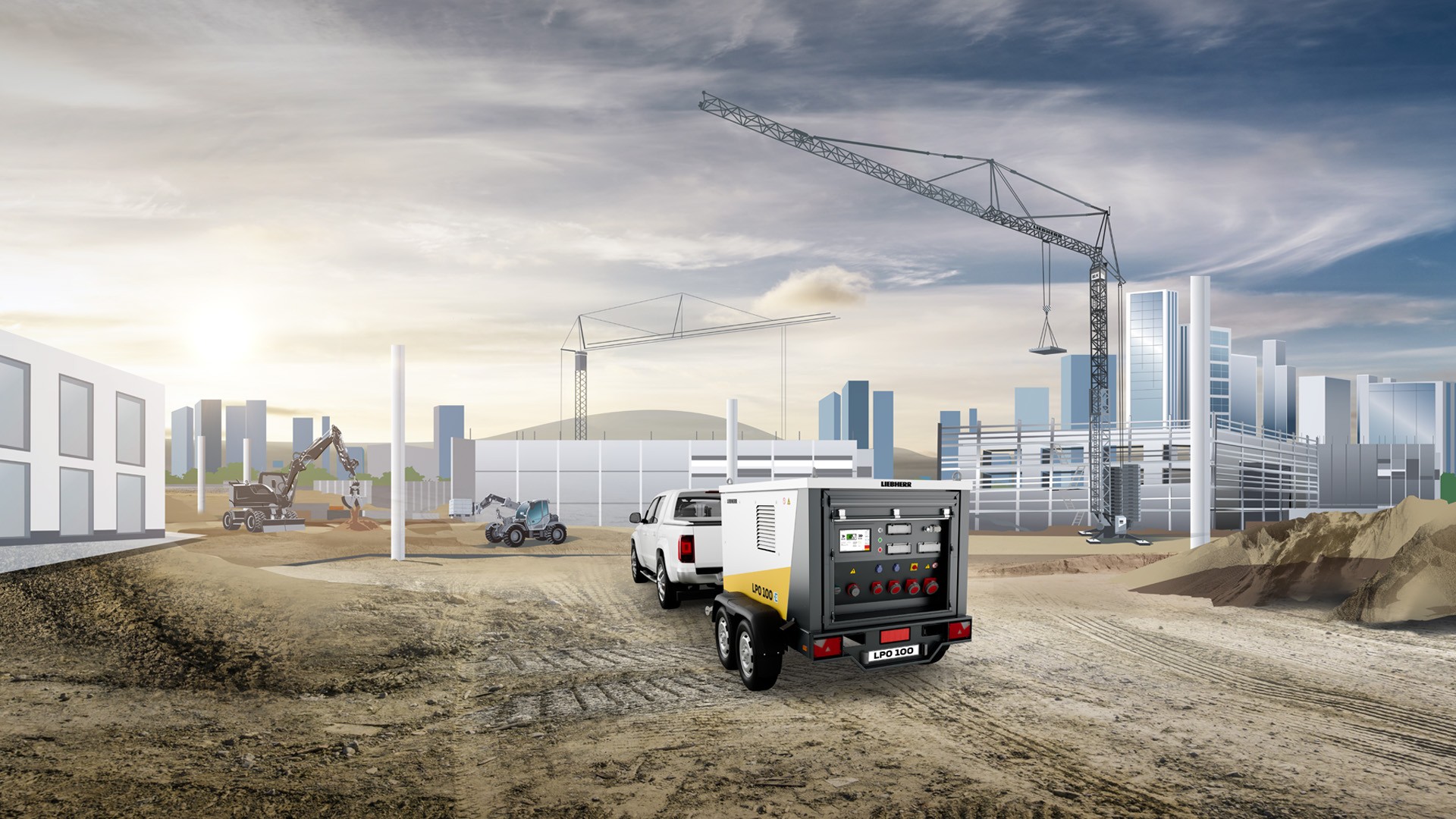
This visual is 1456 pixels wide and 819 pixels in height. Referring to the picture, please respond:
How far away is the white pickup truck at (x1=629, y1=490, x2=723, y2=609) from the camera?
12.9 meters

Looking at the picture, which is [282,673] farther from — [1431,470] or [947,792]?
[1431,470]

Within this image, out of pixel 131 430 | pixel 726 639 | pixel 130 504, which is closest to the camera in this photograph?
pixel 726 639

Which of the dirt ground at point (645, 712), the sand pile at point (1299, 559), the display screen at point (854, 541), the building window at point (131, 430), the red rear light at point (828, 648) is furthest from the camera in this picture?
the building window at point (131, 430)

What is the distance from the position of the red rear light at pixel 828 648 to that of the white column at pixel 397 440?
16.2 m

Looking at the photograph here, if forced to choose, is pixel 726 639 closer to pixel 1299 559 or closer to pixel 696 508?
pixel 696 508

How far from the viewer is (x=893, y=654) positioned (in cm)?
820

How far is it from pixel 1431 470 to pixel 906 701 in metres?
85.2

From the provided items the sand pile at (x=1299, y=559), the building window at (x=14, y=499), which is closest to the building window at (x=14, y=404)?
the building window at (x=14, y=499)

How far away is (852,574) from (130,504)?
26.8m

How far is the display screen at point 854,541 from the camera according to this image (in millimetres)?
8039

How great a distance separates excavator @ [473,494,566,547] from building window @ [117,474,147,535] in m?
10.7

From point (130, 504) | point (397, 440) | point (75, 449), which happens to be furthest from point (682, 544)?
point (130, 504)

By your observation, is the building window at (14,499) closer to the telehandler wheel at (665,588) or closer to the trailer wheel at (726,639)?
the telehandler wheel at (665,588)

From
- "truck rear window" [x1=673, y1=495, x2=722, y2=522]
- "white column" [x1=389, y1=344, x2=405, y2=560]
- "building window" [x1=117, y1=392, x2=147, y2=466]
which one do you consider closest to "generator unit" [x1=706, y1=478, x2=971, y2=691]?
"truck rear window" [x1=673, y1=495, x2=722, y2=522]
